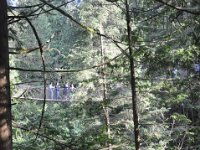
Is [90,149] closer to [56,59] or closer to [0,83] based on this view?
[0,83]

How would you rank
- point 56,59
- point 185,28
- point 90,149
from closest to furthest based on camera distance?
point 90,149, point 185,28, point 56,59

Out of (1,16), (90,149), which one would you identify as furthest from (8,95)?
(90,149)

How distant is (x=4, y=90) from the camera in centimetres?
178

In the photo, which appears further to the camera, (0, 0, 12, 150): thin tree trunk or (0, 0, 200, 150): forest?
(0, 0, 200, 150): forest

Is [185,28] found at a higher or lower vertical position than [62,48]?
lower

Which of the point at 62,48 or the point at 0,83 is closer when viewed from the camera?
the point at 0,83

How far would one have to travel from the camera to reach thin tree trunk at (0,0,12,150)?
174 cm

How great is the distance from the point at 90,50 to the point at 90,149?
450 inches

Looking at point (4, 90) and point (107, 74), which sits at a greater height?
point (107, 74)

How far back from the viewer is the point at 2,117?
175 cm

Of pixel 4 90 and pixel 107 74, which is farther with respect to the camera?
pixel 107 74

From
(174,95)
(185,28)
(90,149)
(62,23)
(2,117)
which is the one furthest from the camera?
(62,23)

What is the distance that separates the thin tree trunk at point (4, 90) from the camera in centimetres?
174

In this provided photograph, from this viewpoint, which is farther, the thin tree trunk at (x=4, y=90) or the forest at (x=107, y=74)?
the forest at (x=107, y=74)
